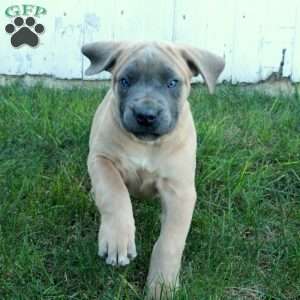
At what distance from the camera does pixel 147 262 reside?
367 cm

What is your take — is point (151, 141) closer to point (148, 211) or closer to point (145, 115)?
point (145, 115)

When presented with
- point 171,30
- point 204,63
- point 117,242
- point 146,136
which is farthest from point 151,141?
point 171,30

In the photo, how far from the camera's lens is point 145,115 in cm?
342

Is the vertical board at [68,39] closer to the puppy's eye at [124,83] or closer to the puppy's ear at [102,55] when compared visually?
the puppy's ear at [102,55]

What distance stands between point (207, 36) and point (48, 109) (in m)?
1.88

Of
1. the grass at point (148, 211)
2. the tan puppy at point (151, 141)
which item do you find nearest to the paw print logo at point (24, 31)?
the grass at point (148, 211)

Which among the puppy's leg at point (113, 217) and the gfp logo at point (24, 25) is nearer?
the puppy's leg at point (113, 217)

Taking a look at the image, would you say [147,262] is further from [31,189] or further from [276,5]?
[276,5]

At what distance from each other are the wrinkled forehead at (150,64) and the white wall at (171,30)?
111 inches

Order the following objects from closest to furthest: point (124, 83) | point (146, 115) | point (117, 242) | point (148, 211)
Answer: point (117, 242), point (146, 115), point (124, 83), point (148, 211)

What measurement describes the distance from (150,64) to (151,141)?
0.40 meters

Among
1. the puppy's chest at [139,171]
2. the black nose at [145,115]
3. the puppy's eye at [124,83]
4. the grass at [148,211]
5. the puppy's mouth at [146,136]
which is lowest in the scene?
the grass at [148,211]

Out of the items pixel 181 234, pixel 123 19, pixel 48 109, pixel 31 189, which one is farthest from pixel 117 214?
pixel 123 19

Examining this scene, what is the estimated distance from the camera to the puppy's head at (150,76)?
3.48 metres
